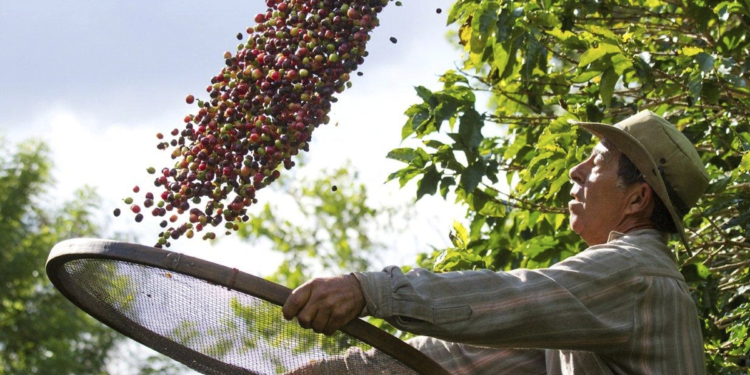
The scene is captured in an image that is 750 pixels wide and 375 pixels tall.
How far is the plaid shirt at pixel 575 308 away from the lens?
180 centimetres

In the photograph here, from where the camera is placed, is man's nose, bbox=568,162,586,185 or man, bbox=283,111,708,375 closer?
man, bbox=283,111,708,375

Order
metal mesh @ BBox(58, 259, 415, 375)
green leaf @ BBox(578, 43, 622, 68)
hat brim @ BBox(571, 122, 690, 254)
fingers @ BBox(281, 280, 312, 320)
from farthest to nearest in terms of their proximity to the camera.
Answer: green leaf @ BBox(578, 43, 622, 68) → hat brim @ BBox(571, 122, 690, 254) → metal mesh @ BBox(58, 259, 415, 375) → fingers @ BBox(281, 280, 312, 320)

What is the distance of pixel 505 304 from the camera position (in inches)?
74.0

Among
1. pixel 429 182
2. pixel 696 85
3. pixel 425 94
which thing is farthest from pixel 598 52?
pixel 429 182

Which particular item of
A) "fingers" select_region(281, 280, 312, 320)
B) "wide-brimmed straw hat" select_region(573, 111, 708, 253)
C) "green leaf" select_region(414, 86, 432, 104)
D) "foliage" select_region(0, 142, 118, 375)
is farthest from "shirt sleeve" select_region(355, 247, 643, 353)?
"foliage" select_region(0, 142, 118, 375)

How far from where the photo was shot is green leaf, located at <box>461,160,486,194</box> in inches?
141

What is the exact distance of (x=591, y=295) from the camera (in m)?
2.01

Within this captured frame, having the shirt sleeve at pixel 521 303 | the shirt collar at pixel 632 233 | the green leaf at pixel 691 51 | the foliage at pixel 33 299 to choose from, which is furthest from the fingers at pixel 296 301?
the foliage at pixel 33 299

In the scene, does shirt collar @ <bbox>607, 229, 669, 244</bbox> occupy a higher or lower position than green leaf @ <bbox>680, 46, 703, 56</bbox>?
lower

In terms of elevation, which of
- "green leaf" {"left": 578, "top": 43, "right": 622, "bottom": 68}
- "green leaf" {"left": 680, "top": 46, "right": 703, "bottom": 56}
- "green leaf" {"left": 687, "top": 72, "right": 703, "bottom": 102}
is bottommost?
"green leaf" {"left": 687, "top": 72, "right": 703, "bottom": 102}

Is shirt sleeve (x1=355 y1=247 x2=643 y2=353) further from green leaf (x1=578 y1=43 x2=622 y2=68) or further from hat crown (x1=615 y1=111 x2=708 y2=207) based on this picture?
green leaf (x1=578 y1=43 x2=622 y2=68)

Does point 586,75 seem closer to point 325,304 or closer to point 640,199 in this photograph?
point 640,199

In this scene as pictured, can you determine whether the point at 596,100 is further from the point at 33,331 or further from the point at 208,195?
the point at 33,331

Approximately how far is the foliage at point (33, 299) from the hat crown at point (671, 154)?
1702 centimetres
